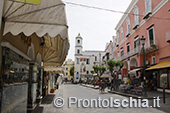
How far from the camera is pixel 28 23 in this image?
11.0 feet

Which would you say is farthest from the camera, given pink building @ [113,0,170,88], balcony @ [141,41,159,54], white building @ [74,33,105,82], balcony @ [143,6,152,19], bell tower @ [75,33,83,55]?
bell tower @ [75,33,83,55]

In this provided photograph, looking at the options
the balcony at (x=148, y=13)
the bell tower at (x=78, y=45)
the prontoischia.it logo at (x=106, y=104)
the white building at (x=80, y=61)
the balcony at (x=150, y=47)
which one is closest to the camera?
the prontoischia.it logo at (x=106, y=104)

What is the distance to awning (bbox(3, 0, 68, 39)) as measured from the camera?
3.31 metres

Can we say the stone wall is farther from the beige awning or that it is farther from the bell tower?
the bell tower

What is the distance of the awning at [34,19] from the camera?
331cm

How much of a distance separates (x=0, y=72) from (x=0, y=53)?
44cm

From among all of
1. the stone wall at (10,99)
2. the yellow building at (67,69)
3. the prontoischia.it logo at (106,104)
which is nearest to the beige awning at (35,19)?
the stone wall at (10,99)

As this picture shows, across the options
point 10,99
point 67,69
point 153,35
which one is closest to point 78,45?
point 67,69

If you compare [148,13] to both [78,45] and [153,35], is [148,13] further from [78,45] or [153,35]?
[78,45]

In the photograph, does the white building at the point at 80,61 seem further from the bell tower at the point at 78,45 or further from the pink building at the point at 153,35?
the pink building at the point at 153,35

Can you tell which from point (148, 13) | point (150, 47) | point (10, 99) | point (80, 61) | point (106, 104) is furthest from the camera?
point (80, 61)

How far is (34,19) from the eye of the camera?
3352 millimetres

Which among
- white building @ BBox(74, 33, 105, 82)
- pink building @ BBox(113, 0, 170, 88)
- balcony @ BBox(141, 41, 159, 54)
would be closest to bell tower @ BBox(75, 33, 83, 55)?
white building @ BBox(74, 33, 105, 82)

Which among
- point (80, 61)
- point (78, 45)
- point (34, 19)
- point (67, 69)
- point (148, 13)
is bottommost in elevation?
point (67, 69)
